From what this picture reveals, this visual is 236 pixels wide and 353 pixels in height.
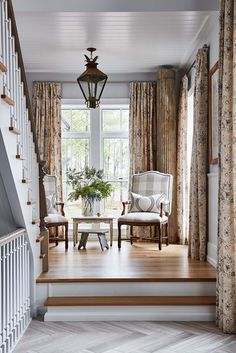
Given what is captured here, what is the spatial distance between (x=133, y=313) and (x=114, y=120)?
4139mm

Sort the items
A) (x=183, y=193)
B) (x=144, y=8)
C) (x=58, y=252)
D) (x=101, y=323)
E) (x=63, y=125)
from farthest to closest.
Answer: (x=63, y=125) → (x=183, y=193) → (x=58, y=252) → (x=144, y=8) → (x=101, y=323)

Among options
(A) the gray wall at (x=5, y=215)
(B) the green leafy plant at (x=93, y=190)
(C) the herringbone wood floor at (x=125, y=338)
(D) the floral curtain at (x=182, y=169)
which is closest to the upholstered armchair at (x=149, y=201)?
(D) the floral curtain at (x=182, y=169)

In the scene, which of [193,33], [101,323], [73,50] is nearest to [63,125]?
[73,50]

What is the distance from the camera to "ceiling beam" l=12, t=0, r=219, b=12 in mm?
4555

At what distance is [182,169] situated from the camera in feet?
22.5

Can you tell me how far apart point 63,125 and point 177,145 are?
190cm

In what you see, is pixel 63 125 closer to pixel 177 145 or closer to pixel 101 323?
pixel 177 145

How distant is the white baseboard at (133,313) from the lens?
13.4ft

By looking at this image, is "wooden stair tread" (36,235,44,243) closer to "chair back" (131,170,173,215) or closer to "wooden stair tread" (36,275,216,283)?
"wooden stair tread" (36,275,216,283)

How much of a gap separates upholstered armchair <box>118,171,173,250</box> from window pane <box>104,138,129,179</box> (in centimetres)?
69

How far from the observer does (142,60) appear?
6727 millimetres

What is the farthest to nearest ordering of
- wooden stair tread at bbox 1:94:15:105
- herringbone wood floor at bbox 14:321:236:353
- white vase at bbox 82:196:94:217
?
white vase at bbox 82:196:94:217, herringbone wood floor at bbox 14:321:236:353, wooden stair tread at bbox 1:94:15:105

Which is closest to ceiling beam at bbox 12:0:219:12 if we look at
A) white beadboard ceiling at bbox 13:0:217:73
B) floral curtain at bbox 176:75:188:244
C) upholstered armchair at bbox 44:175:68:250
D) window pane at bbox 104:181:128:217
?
white beadboard ceiling at bbox 13:0:217:73

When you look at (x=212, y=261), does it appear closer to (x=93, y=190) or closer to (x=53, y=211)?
Answer: (x=93, y=190)
